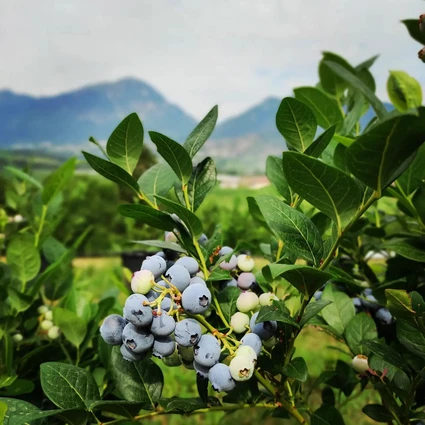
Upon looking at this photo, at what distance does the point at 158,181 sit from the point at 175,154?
11cm

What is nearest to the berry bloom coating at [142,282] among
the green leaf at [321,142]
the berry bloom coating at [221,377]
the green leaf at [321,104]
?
the berry bloom coating at [221,377]

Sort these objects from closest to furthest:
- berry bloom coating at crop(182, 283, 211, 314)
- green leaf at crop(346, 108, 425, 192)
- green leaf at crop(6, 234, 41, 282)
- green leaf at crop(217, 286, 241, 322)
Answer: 1. green leaf at crop(346, 108, 425, 192)
2. berry bloom coating at crop(182, 283, 211, 314)
3. green leaf at crop(217, 286, 241, 322)
4. green leaf at crop(6, 234, 41, 282)

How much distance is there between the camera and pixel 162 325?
445 mm

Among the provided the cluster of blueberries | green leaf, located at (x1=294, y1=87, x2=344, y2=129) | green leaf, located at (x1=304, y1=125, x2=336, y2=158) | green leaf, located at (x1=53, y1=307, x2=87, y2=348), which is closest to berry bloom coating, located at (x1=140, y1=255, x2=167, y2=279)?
the cluster of blueberries

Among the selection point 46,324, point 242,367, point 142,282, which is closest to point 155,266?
point 142,282

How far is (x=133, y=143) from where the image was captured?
0.55 m

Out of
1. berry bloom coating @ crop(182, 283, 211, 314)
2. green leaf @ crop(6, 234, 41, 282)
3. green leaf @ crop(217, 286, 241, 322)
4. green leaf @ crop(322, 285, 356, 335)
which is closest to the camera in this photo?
berry bloom coating @ crop(182, 283, 211, 314)

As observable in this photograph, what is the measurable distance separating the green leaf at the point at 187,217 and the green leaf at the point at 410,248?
316 millimetres

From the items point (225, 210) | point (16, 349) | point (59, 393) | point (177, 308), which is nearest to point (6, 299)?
point (16, 349)

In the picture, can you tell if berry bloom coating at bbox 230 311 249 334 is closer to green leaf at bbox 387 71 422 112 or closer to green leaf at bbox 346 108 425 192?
green leaf at bbox 346 108 425 192

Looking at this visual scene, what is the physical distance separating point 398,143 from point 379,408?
1.37ft

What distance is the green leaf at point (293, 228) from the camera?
1.54 ft

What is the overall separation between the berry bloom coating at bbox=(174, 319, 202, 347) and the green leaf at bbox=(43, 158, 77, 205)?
495 millimetres

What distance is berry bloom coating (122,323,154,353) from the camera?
0.45 m
